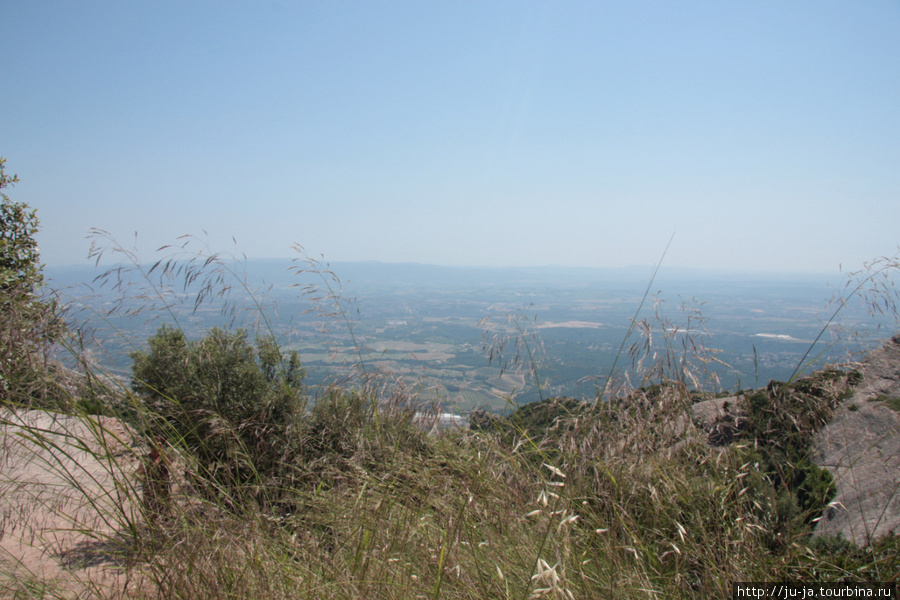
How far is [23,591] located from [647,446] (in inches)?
92.3

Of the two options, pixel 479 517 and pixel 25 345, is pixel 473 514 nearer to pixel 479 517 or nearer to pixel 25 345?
pixel 479 517

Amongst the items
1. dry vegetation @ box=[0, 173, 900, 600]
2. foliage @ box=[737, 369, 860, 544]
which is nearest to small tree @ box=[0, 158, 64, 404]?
dry vegetation @ box=[0, 173, 900, 600]

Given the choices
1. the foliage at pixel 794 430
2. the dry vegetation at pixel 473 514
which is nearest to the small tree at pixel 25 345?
the dry vegetation at pixel 473 514

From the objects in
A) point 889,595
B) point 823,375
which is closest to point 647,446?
point 889,595

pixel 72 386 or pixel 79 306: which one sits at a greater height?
pixel 79 306

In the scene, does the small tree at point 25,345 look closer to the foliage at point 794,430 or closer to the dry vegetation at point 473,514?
the dry vegetation at point 473,514

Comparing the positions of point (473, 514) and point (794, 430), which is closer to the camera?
point (473, 514)

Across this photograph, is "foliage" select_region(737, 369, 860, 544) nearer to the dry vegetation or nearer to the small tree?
the dry vegetation

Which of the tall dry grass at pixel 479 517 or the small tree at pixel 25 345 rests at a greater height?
the small tree at pixel 25 345

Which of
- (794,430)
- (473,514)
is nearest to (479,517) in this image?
(473,514)

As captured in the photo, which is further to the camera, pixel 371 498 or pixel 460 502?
pixel 371 498

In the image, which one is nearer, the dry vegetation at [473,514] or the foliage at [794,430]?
the dry vegetation at [473,514]

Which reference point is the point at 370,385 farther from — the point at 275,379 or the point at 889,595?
the point at 275,379

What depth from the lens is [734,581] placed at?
53.7 inches
